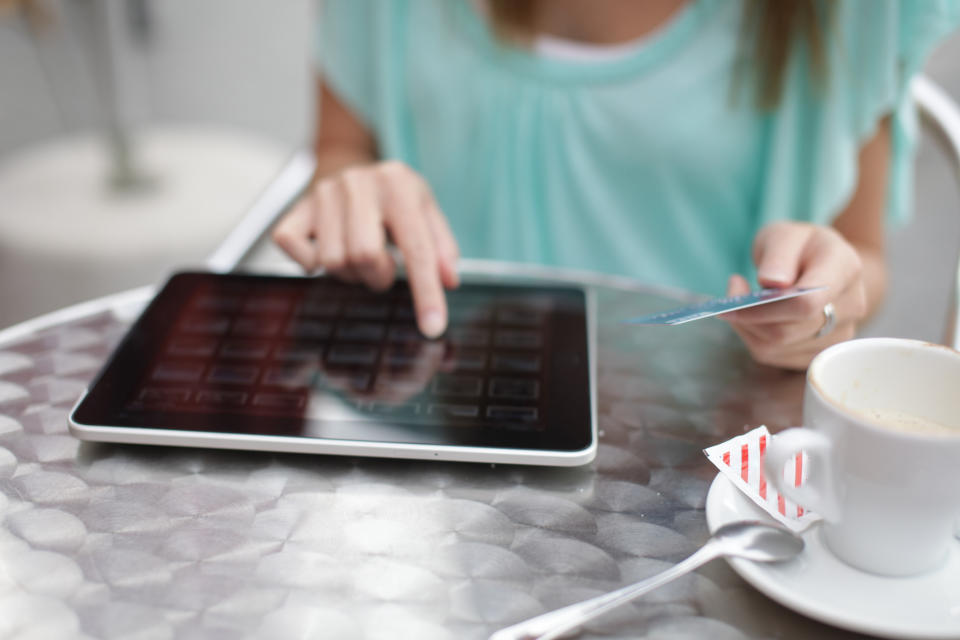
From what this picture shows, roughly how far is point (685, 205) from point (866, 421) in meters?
0.59

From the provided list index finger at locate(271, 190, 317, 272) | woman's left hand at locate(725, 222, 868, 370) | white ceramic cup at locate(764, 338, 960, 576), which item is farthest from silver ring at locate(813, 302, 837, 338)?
index finger at locate(271, 190, 317, 272)

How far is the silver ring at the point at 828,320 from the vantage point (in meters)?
0.51

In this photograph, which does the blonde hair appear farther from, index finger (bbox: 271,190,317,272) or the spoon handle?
the spoon handle

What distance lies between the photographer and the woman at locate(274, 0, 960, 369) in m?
0.81

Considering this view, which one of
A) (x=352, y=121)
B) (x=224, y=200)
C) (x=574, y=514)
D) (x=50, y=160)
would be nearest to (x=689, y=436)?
(x=574, y=514)

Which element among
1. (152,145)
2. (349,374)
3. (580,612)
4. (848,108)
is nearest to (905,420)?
(580,612)

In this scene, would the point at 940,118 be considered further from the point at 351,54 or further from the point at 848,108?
the point at 351,54

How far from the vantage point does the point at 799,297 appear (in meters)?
0.48

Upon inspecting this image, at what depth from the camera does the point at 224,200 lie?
158 centimetres

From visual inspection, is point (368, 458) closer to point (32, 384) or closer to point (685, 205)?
point (32, 384)

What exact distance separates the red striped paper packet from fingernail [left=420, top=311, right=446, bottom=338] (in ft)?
0.65

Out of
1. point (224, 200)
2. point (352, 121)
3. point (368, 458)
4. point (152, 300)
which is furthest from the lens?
point (224, 200)

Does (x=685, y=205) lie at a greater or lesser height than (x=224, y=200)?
greater

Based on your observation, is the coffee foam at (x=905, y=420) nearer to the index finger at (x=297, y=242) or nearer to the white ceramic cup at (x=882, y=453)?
the white ceramic cup at (x=882, y=453)
